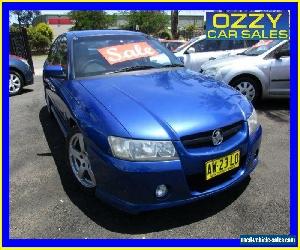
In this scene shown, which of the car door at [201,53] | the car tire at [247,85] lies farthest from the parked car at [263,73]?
the car door at [201,53]

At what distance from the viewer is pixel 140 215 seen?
9.77 feet

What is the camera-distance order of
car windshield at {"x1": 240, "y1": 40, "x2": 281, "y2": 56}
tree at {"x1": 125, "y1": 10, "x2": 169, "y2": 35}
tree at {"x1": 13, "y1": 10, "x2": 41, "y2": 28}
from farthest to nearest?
tree at {"x1": 125, "y1": 10, "x2": 169, "y2": 35} → tree at {"x1": 13, "y1": 10, "x2": 41, "y2": 28} → car windshield at {"x1": 240, "y1": 40, "x2": 281, "y2": 56}

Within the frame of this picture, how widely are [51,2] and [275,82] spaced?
3.93 m

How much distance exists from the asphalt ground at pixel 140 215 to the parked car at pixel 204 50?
4606 millimetres

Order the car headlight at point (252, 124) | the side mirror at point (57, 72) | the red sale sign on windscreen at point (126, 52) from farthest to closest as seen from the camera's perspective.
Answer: the red sale sign on windscreen at point (126, 52) → the side mirror at point (57, 72) → the car headlight at point (252, 124)

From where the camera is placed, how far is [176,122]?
8.75ft

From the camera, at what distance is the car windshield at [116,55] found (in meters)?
3.81

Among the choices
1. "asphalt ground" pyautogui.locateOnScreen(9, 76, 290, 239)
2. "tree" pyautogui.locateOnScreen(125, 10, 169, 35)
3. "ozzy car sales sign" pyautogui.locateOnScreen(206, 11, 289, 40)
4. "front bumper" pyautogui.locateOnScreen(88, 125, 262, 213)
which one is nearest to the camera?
"front bumper" pyautogui.locateOnScreen(88, 125, 262, 213)

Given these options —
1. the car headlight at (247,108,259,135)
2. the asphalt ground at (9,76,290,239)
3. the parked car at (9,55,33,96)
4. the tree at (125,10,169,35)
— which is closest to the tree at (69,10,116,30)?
the tree at (125,10,169,35)

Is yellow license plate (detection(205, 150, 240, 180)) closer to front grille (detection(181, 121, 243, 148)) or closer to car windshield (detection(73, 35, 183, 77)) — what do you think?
front grille (detection(181, 121, 243, 148))

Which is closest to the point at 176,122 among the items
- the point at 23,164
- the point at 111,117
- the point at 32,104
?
the point at 111,117

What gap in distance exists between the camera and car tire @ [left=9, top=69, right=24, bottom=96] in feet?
27.2

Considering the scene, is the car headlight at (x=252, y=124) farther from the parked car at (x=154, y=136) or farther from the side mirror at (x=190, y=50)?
the side mirror at (x=190, y=50)

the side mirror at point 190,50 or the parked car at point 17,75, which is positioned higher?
the side mirror at point 190,50
